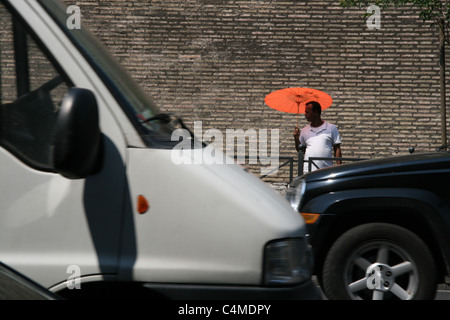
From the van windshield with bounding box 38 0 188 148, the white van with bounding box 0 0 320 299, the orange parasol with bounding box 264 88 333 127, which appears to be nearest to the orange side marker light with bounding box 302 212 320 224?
the van windshield with bounding box 38 0 188 148

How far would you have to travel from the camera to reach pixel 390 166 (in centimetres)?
484

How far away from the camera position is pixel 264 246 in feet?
8.11

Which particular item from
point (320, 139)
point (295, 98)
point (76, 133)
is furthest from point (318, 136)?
point (76, 133)

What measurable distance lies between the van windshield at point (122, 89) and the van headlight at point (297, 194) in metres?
2.19

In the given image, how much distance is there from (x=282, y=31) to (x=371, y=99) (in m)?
2.58

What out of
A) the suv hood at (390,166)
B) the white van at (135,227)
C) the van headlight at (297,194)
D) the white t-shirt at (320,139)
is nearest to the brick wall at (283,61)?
the white t-shirt at (320,139)

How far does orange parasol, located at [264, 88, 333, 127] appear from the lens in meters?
10.4

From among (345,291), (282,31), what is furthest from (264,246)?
(282,31)

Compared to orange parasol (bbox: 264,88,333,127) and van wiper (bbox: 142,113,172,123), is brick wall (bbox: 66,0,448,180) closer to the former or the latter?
orange parasol (bbox: 264,88,333,127)

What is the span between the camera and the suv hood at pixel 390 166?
4793 millimetres

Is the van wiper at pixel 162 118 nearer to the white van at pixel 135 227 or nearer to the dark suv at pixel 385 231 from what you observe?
the white van at pixel 135 227

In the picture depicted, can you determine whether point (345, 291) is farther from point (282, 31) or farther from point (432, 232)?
point (282, 31)

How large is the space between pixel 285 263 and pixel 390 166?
2529mm

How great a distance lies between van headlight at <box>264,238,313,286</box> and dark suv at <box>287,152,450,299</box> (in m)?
2.13
